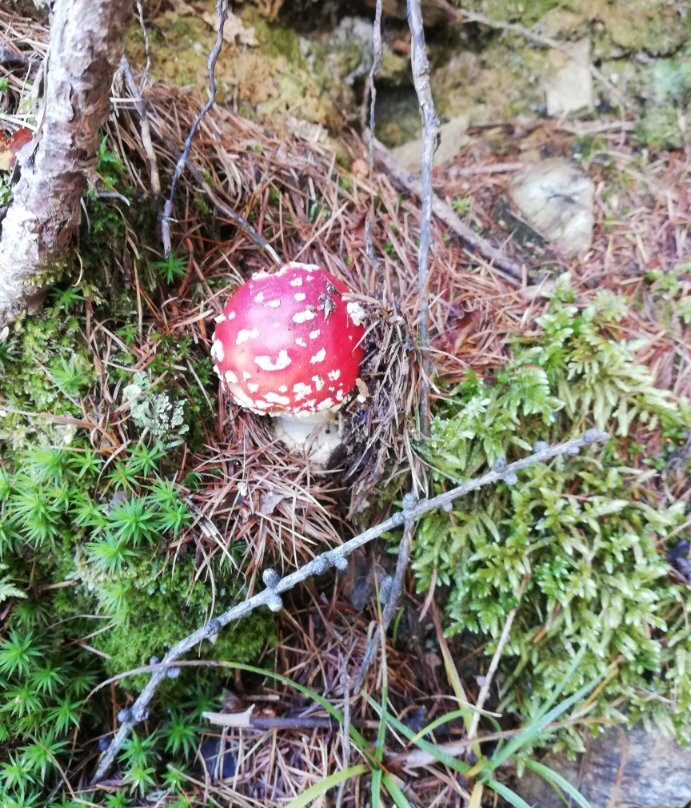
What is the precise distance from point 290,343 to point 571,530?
1.12 meters

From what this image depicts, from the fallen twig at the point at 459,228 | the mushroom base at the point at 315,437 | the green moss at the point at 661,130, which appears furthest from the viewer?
the green moss at the point at 661,130

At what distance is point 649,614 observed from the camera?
1904mm

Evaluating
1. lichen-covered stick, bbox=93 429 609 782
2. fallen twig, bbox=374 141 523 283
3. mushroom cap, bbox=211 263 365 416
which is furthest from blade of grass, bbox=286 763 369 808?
fallen twig, bbox=374 141 523 283

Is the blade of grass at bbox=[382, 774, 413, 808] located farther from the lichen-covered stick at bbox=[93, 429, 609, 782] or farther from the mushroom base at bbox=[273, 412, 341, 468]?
the mushroom base at bbox=[273, 412, 341, 468]

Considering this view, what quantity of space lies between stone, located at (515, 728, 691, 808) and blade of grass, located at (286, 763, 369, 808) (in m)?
0.75

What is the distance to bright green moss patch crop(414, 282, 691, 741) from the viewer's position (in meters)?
1.94

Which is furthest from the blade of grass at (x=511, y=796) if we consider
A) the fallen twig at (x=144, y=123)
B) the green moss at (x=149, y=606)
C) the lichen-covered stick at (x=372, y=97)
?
the fallen twig at (x=144, y=123)

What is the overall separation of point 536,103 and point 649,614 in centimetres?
217

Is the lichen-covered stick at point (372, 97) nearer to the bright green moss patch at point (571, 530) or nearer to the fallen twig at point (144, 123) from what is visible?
the bright green moss patch at point (571, 530)

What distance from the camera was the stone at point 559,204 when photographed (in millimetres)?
2400

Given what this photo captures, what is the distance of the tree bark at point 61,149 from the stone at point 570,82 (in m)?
2.01

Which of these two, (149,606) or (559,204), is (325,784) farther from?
(559,204)

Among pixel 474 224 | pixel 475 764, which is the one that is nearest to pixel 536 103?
pixel 474 224

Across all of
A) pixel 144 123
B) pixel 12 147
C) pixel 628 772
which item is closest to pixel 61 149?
pixel 12 147
